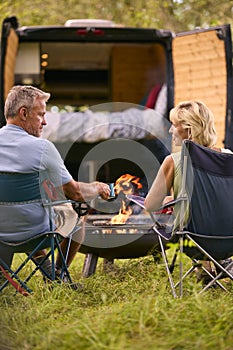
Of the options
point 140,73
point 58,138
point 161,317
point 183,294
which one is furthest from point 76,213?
point 140,73

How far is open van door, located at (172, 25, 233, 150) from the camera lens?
7.84 m

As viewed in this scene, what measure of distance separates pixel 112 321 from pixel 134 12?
994 cm

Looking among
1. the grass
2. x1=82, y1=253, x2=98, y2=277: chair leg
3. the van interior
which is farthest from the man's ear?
the van interior

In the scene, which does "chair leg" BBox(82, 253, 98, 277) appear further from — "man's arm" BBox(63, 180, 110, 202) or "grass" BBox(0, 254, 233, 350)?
"man's arm" BBox(63, 180, 110, 202)

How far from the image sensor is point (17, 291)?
420 centimetres

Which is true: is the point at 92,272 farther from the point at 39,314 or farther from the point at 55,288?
the point at 39,314

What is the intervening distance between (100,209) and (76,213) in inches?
54.6

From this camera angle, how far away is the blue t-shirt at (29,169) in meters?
4.22

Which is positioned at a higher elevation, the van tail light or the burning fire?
the van tail light

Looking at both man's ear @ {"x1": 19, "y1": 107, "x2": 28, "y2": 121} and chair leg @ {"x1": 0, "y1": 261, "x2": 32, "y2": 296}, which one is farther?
man's ear @ {"x1": 19, "y1": 107, "x2": 28, "y2": 121}

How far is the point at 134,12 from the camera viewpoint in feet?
41.9

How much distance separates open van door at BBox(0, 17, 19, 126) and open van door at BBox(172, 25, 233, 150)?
5.17 feet

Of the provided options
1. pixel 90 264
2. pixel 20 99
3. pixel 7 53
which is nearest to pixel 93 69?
pixel 7 53

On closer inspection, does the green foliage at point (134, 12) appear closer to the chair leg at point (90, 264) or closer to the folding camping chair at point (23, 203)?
the chair leg at point (90, 264)
